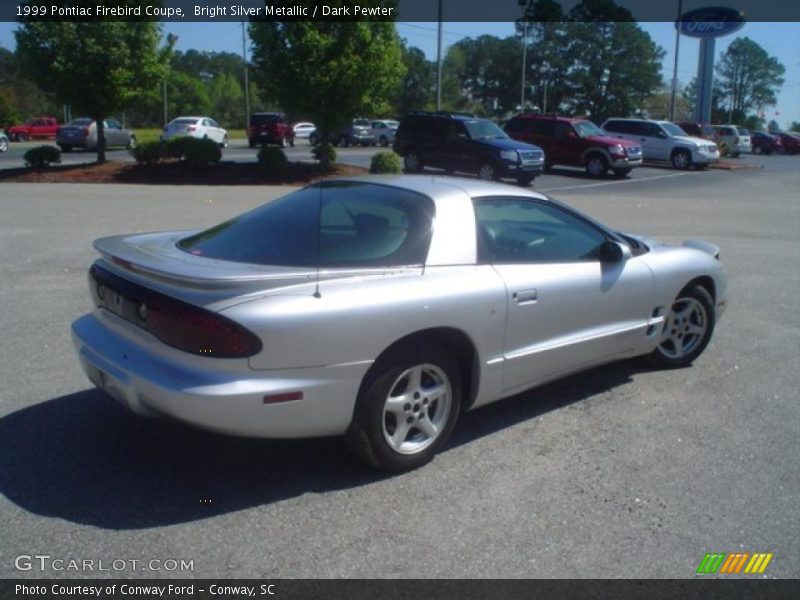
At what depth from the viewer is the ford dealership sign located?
43.5 m

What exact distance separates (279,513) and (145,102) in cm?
2122

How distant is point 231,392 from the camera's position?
362cm

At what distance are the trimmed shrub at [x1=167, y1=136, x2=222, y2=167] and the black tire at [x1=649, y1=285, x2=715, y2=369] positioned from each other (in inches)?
733

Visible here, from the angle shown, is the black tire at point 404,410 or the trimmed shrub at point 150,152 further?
the trimmed shrub at point 150,152

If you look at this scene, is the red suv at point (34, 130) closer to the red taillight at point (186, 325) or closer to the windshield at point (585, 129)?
the windshield at point (585, 129)

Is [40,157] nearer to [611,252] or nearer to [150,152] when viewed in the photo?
[150,152]

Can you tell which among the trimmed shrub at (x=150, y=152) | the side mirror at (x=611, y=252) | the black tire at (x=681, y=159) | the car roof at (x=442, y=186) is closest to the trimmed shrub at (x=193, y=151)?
the trimmed shrub at (x=150, y=152)

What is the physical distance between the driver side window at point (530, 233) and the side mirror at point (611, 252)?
0.06 meters

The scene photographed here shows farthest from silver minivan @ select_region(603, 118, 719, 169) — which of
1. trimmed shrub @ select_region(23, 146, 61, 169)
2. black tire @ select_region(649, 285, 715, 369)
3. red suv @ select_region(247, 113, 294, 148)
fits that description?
black tire @ select_region(649, 285, 715, 369)

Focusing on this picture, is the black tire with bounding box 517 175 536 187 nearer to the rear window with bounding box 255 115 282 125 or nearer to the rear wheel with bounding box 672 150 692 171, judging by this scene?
the rear wheel with bounding box 672 150 692 171

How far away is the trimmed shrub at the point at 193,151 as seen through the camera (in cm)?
2253

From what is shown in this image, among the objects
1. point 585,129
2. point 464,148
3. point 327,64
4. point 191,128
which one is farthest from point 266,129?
point 327,64
